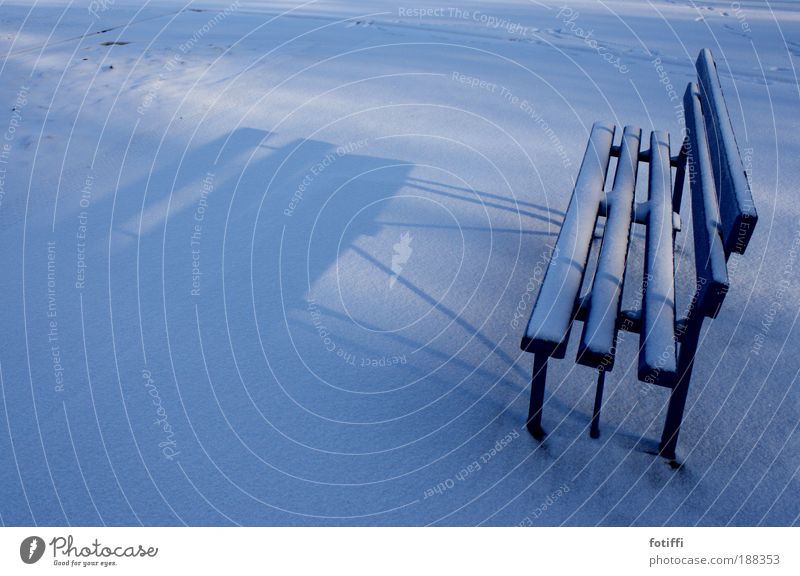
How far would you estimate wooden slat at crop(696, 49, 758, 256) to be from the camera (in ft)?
6.15

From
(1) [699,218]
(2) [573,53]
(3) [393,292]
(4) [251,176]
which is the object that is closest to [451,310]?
(3) [393,292]

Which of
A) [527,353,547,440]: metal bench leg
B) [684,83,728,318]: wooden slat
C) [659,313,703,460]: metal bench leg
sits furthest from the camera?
[527,353,547,440]: metal bench leg

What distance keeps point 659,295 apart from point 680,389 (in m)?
0.33

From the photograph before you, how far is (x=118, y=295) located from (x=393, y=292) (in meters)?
1.36

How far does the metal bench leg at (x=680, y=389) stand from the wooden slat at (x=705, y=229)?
0.29ft

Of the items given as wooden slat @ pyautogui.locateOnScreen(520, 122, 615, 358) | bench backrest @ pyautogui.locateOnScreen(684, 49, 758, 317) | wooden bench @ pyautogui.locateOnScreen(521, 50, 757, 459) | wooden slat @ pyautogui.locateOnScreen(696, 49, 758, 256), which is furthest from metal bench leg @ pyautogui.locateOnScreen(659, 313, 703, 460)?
wooden slat @ pyautogui.locateOnScreen(520, 122, 615, 358)

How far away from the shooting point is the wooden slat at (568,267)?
2.10m

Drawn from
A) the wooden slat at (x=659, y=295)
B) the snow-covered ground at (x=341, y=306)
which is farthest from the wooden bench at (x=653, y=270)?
the snow-covered ground at (x=341, y=306)

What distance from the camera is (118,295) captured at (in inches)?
130

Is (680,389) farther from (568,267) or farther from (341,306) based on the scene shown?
(341,306)

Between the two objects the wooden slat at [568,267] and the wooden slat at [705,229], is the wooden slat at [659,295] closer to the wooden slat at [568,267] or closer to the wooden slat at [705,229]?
the wooden slat at [705,229]

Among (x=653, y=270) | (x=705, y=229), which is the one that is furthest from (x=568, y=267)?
(x=705, y=229)

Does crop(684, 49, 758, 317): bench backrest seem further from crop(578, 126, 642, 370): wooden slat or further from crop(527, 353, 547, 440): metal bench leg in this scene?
crop(527, 353, 547, 440): metal bench leg

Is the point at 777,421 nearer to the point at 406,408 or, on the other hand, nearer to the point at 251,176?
the point at 406,408
